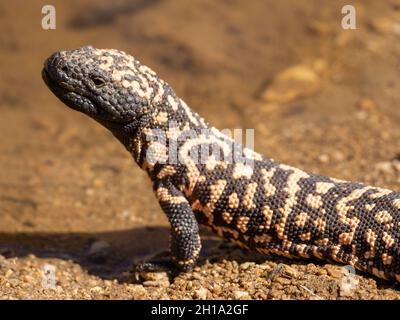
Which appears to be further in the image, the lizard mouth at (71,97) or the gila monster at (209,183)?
the lizard mouth at (71,97)

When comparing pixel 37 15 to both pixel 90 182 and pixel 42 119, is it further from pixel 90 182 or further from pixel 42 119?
pixel 90 182

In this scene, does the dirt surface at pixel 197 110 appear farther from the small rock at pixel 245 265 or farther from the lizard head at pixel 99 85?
the lizard head at pixel 99 85

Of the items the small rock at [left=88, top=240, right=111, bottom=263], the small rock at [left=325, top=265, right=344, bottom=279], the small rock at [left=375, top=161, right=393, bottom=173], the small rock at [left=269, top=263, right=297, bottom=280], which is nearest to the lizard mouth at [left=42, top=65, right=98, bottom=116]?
the small rock at [left=88, top=240, right=111, bottom=263]

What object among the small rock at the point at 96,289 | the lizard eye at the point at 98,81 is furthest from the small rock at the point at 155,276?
the lizard eye at the point at 98,81

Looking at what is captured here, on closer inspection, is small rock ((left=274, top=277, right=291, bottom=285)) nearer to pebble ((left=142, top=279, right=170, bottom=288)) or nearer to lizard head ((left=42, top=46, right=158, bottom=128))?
pebble ((left=142, top=279, right=170, bottom=288))

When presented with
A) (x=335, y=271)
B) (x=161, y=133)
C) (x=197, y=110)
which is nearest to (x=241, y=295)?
(x=335, y=271)

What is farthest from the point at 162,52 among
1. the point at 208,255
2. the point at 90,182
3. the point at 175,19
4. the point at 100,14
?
the point at 208,255
